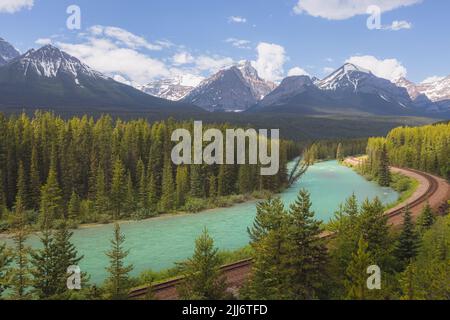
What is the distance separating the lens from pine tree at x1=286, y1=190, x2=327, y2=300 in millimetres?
22828

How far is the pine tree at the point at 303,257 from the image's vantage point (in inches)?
899

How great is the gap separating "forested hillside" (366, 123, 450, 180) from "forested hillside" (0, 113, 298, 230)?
51.0 m

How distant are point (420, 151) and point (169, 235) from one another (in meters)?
102

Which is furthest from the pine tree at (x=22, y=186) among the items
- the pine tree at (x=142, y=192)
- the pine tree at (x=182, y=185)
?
the pine tree at (x=182, y=185)

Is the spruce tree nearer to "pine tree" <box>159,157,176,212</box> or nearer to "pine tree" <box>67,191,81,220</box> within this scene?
"pine tree" <box>67,191,81,220</box>

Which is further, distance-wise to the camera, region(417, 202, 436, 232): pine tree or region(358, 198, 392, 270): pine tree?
region(417, 202, 436, 232): pine tree

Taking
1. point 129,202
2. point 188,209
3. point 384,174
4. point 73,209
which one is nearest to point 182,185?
point 188,209

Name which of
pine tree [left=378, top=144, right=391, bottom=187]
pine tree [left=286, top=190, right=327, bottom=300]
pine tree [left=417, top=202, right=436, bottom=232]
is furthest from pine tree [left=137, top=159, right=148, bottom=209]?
pine tree [left=378, top=144, right=391, bottom=187]

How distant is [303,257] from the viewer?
76.1 ft

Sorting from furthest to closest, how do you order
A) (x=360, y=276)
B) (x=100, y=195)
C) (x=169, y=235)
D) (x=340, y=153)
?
(x=340, y=153) → (x=100, y=195) → (x=169, y=235) → (x=360, y=276)

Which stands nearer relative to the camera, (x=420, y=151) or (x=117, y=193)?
(x=117, y=193)

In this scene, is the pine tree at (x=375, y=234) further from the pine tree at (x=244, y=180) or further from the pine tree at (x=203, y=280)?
the pine tree at (x=244, y=180)

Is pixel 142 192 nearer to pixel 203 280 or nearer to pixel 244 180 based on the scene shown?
pixel 244 180

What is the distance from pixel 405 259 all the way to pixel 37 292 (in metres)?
26.4
